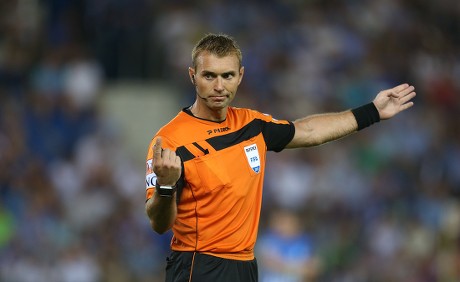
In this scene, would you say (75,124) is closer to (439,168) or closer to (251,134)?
(439,168)

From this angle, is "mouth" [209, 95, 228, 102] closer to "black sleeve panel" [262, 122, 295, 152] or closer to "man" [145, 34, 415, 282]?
"man" [145, 34, 415, 282]

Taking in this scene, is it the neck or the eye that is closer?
the eye

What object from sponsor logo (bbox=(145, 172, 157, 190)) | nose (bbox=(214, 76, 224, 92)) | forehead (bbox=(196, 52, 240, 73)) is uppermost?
forehead (bbox=(196, 52, 240, 73))

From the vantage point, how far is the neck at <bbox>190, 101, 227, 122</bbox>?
17.7 ft

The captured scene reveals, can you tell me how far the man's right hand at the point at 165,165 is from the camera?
15.7ft

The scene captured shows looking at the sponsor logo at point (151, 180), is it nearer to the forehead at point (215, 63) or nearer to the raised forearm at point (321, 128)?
the forehead at point (215, 63)

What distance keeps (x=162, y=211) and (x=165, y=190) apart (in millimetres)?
151

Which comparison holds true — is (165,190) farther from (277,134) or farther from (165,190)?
(277,134)

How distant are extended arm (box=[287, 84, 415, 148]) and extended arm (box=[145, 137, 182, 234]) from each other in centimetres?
106

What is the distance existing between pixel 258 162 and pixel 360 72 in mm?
8705

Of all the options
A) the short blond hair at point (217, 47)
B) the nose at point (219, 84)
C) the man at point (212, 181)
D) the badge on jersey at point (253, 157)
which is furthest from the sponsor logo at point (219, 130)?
the short blond hair at point (217, 47)

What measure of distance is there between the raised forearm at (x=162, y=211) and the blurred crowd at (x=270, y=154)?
4895 millimetres

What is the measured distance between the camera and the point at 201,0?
14383 millimetres

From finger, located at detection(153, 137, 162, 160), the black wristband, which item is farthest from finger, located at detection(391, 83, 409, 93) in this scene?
finger, located at detection(153, 137, 162, 160)
